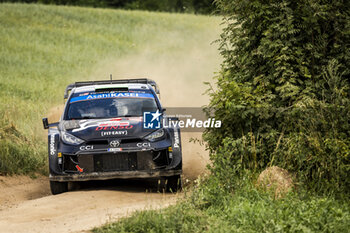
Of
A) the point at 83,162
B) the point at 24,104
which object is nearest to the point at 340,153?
the point at 83,162

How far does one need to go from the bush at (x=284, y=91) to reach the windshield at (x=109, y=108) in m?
1.76

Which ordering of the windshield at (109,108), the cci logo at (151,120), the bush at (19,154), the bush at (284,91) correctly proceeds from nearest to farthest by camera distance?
the bush at (284,91)
the cci logo at (151,120)
the windshield at (109,108)
the bush at (19,154)

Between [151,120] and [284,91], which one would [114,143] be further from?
[284,91]

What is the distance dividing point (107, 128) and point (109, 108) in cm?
102

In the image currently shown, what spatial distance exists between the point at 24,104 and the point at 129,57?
1747cm

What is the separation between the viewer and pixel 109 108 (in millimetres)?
11156

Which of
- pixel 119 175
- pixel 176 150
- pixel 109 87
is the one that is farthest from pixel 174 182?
pixel 109 87

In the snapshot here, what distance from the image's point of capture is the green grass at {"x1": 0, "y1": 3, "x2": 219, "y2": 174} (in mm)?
14922

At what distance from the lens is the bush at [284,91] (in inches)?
334

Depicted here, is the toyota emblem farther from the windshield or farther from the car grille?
the windshield

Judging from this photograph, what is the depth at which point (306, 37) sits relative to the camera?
949cm

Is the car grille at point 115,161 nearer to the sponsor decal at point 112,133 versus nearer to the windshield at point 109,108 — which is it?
the sponsor decal at point 112,133

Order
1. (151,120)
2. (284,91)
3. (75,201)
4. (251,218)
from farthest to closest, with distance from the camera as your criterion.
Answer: (151,120) → (75,201) → (284,91) → (251,218)

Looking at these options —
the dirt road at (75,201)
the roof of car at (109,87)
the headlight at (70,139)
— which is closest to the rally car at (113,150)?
the headlight at (70,139)
